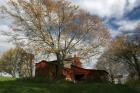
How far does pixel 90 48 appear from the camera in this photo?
166ft

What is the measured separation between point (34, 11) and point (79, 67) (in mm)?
25113

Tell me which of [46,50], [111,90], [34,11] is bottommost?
[111,90]

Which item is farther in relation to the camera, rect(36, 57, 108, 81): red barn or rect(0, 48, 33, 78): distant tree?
rect(0, 48, 33, 78): distant tree

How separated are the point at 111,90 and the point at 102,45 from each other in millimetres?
18656

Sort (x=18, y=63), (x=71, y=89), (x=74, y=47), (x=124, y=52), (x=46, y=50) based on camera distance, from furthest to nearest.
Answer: (x=18, y=63)
(x=124, y=52)
(x=74, y=47)
(x=46, y=50)
(x=71, y=89)

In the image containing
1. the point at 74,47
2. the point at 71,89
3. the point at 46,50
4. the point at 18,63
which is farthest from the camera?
the point at 18,63

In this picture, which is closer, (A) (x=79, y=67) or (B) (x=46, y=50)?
(B) (x=46, y=50)

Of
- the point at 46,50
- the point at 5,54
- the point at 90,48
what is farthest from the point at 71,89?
the point at 5,54

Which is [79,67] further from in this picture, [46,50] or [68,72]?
[46,50]

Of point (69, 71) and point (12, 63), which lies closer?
point (69, 71)

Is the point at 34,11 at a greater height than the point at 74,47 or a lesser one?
greater

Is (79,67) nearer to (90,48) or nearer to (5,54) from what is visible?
(90,48)

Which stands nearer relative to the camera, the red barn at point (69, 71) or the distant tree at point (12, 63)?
the red barn at point (69, 71)

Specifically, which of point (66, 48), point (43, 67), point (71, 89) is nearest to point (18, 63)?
point (43, 67)
